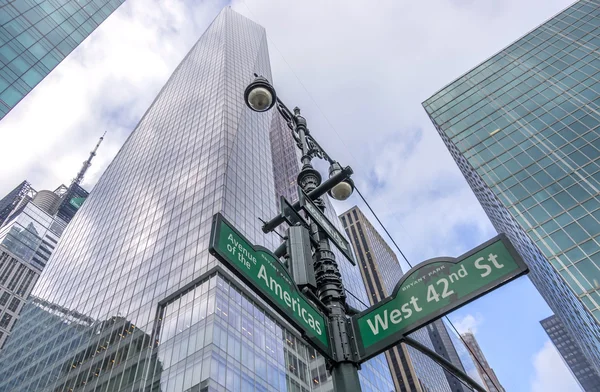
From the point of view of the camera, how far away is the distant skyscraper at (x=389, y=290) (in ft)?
329

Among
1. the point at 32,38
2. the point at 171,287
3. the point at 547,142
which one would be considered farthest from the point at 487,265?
the point at 547,142

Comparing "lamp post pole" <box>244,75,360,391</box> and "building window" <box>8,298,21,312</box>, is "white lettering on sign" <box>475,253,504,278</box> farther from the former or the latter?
"building window" <box>8,298,21,312</box>

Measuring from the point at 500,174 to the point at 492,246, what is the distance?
1865 inches

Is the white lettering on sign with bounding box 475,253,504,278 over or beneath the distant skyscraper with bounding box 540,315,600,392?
beneath

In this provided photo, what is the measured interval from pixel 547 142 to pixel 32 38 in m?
53.5

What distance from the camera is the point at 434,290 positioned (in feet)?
15.0

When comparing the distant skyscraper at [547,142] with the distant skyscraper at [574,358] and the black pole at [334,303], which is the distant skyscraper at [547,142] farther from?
the distant skyscraper at [574,358]

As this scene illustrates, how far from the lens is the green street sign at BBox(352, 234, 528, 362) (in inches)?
170

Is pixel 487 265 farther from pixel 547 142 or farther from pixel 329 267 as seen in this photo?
pixel 547 142

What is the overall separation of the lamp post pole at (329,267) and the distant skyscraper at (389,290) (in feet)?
236

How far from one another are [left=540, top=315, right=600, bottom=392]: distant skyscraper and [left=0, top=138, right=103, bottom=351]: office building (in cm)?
18159

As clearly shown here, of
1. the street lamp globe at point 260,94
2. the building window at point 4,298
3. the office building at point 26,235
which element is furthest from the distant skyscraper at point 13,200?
the street lamp globe at point 260,94

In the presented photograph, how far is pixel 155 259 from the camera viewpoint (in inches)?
2025

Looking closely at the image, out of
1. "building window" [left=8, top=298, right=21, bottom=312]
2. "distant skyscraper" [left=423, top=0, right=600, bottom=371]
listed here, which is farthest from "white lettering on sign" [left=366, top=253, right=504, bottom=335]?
"building window" [left=8, top=298, right=21, bottom=312]
